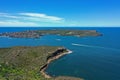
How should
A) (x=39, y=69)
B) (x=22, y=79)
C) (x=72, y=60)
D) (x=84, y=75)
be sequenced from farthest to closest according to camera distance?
(x=72, y=60)
(x=39, y=69)
(x=84, y=75)
(x=22, y=79)

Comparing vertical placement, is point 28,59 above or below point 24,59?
below

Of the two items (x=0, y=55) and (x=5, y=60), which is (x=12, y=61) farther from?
(x=0, y=55)

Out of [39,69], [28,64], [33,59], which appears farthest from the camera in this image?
[33,59]

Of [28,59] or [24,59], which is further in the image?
[28,59]

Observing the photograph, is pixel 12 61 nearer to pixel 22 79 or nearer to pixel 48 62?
pixel 48 62

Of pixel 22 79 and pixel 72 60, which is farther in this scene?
pixel 72 60

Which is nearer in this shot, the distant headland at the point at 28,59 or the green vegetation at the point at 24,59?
the distant headland at the point at 28,59

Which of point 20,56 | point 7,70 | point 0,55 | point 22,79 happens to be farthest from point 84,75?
point 0,55

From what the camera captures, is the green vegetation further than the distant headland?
Yes

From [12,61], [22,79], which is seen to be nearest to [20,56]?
[12,61]
